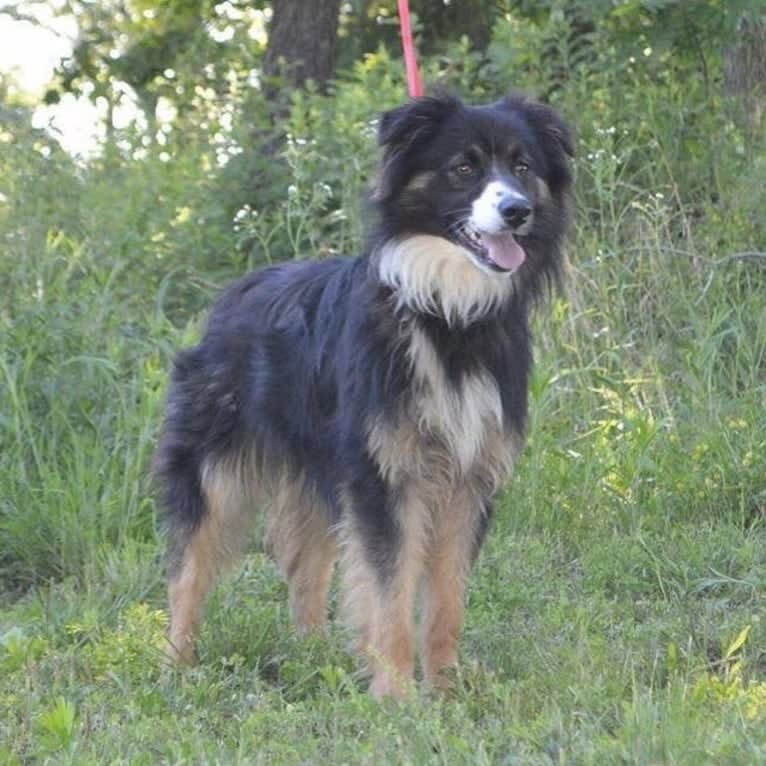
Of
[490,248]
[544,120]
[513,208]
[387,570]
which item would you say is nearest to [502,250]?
[490,248]

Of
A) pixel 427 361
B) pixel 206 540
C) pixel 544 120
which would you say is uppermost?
pixel 544 120

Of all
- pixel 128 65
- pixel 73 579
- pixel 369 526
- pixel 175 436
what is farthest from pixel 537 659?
pixel 128 65

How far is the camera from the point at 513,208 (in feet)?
17.9

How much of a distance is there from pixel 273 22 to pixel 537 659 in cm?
855

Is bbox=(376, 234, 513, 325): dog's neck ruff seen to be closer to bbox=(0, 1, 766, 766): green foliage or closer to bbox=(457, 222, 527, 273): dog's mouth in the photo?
bbox=(457, 222, 527, 273): dog's mouth

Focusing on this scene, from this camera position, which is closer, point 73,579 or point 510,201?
point 510,201

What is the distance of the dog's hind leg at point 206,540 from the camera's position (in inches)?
253

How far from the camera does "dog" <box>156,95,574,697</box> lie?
5.63 m

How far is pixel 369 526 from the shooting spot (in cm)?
567

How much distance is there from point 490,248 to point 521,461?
2.24 metres

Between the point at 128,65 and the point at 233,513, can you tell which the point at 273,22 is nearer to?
the point at 128,65

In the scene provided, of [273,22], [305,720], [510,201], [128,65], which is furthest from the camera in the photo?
[128,65]

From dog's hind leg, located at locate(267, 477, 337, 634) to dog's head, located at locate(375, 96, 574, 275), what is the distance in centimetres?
137

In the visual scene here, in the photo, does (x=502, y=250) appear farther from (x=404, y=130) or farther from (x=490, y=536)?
(x=490, y=536)
